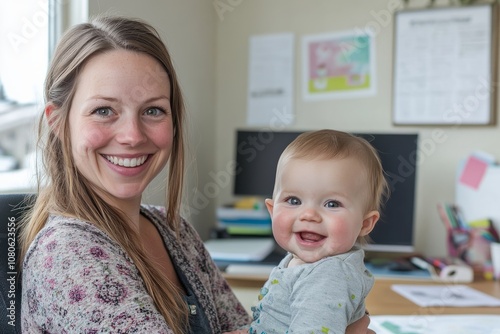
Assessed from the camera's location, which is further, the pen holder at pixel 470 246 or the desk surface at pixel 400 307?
the pen holder at pixel 470 246

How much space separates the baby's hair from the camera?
100 cm

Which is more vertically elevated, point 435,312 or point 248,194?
point 248,194

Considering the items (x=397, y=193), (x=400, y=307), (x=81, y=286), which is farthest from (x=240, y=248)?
(x=81, y=286)

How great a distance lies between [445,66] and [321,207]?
1767 mm

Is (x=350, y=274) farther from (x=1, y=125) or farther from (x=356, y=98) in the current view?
(x=356, y=98)

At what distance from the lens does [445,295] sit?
Answer: 6.37 feet

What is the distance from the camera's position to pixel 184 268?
1194 mm

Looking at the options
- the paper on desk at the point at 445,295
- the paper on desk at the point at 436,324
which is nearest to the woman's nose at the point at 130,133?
the paper on desk at the point at 436,324

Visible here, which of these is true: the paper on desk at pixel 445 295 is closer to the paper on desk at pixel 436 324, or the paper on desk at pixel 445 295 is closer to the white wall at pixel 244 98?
the paper on desk at pixel 436 324

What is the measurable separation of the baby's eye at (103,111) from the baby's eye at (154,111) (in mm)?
71

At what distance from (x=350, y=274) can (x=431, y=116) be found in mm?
1768

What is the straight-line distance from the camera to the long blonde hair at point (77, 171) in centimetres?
102

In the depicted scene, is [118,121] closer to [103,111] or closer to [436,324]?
[103,111]

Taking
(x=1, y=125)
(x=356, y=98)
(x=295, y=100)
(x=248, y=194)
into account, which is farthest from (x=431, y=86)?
(x=1, y=125)
